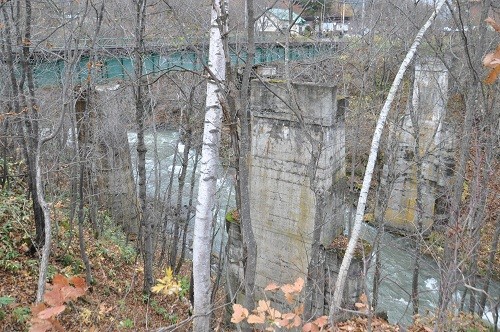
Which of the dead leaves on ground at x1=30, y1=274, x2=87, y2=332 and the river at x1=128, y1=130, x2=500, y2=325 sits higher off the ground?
the dead leaves on ground at x1=30, y1=274, x2=87, y2=332

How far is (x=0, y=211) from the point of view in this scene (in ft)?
28.7

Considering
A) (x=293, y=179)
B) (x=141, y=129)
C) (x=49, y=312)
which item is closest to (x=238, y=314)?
(x=49, y=312)

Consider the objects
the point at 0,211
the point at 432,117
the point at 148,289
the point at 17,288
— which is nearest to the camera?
the point at 17,288

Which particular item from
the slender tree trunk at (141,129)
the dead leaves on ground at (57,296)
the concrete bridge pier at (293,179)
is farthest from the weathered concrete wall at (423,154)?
the dead leaves on ground at (57,296)

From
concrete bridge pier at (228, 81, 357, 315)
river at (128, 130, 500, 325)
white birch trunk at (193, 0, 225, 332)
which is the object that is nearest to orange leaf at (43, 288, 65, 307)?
white birch trunk at (193, 0, 225, 332)

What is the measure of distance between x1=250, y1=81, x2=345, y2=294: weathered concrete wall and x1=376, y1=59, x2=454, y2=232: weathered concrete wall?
694cm

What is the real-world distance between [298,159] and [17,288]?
558cm

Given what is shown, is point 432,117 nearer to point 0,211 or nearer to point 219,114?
point 219,114

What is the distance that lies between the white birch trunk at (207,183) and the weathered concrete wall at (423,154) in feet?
35.0

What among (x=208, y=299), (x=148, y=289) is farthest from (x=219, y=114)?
(x=148, y=289)

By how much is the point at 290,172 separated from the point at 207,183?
3.68 m

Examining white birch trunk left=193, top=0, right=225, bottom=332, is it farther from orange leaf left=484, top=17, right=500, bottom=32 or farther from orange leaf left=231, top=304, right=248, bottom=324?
orange leaf left=484, top=17, right=500, bottom=32

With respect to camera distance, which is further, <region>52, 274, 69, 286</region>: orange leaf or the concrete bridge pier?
the concrete bridge pier

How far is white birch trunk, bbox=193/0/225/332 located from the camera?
485cm
